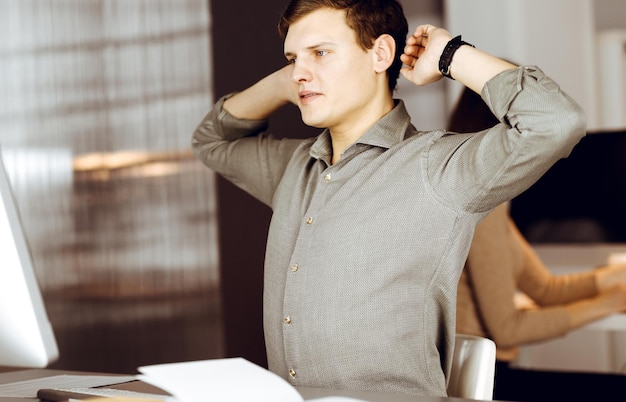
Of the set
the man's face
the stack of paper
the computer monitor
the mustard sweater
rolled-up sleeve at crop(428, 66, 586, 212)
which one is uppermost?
the man's face

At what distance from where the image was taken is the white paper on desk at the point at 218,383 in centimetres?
89

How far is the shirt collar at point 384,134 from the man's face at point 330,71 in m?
0.05

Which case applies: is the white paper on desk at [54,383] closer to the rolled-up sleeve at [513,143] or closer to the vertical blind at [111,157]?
the rolled-up sleeve at [513,143]

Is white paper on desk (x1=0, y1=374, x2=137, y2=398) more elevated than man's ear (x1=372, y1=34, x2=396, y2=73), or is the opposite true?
man's ear (x1=372, y1=34, x2=396, y2=73)

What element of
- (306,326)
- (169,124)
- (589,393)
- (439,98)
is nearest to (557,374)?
(589,393)

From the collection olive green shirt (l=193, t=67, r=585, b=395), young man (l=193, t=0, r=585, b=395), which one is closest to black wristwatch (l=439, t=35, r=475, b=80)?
young man (l=193, t=0, r=585, b=395)

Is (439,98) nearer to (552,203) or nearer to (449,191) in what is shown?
(552,203)

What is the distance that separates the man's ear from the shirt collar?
0.26 feet

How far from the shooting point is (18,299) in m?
1.06

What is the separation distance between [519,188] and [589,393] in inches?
53.4

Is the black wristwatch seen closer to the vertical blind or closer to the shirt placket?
the shirt placket

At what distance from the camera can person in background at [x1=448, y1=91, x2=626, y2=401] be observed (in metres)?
2.38

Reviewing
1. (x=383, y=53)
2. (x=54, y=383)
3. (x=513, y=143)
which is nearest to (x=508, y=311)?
(x=383, y=53)

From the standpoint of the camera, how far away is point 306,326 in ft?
4.79
